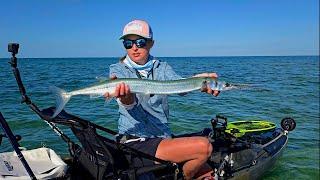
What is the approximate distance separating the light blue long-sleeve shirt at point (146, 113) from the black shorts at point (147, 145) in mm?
184

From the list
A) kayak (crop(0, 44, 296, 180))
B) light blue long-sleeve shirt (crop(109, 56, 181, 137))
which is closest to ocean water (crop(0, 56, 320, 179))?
kayak (crop(0, 44, 296, 180))

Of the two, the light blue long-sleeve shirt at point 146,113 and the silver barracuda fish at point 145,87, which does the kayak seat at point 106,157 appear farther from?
the light blue long-sleeve shirt at point 146,113

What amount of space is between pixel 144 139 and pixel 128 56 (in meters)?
1.17

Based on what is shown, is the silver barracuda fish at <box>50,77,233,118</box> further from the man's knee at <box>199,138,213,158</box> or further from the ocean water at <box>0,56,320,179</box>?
the ocean water at <box>0,56,320,179</box>

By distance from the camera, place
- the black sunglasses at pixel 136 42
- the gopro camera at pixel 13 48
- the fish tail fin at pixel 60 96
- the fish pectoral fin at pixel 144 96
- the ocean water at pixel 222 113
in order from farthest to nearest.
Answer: the ocean water at pixel 222 113
the black sunglasses at pixel 136 42
the fish pectoral fin at pixel 144 96
the fish tail fin at pixel 60 96
the gopro camera at pixel 13 48

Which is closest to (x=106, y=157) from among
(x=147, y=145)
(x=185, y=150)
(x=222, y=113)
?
(x=147, y=145)

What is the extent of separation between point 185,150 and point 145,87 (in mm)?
1101

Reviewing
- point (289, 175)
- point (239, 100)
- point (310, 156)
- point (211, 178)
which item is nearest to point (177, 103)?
point (239, 100)

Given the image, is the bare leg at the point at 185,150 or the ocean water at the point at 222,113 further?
the ocean water at the point at 222,113

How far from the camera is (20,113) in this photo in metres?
14.7

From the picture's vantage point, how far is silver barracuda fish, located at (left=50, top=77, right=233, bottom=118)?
15.9 feet

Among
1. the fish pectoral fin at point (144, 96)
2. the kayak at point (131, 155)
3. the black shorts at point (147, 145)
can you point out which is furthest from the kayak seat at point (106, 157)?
the fish pectoral fin at point (144, 96)

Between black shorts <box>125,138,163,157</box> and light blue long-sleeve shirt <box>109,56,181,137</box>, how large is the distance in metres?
0.18

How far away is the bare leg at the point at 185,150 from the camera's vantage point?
5.44m
